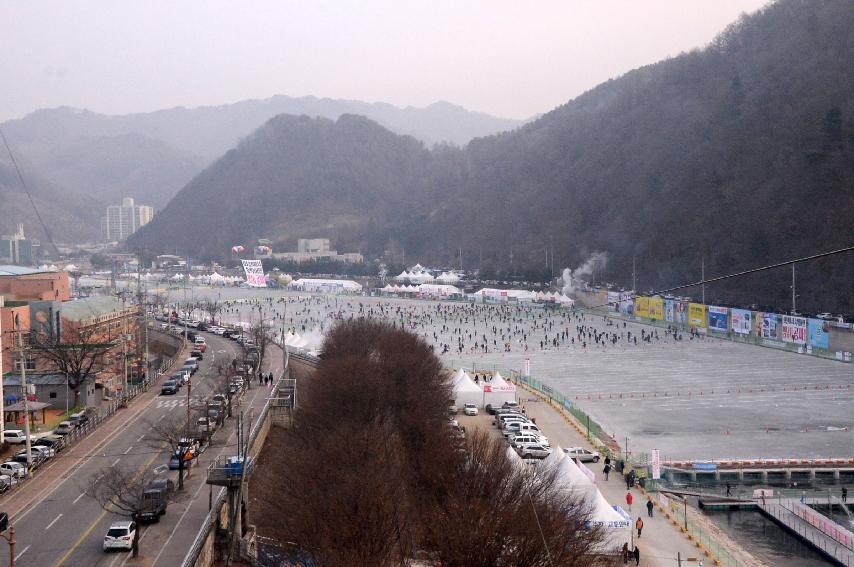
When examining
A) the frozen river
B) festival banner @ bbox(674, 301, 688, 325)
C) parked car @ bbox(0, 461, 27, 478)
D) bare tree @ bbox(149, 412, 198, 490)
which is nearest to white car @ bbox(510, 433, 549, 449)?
the frozen river

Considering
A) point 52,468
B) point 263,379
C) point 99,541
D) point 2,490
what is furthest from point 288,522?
point 263,379

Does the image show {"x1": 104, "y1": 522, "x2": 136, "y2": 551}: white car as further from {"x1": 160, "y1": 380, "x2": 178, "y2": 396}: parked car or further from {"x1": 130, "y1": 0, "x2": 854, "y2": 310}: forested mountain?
{"x1": 130, "y1": 0, "x2": 854, "y2": 310}: forested mountain

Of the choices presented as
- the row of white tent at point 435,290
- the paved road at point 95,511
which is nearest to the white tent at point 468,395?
the paved road at point 95,511

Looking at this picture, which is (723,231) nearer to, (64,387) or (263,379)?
(263,379)

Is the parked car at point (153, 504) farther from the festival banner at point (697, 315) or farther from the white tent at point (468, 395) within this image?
the festival banner at point (697, 315)

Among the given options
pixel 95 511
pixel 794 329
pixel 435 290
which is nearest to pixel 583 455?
pixel 95 511
